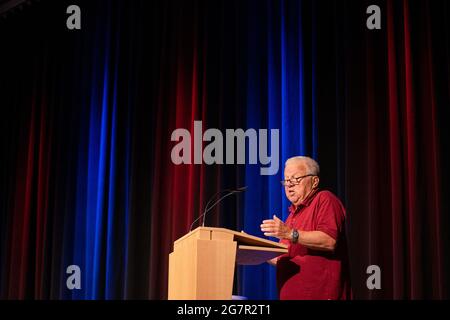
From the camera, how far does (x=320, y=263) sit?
3.34 m

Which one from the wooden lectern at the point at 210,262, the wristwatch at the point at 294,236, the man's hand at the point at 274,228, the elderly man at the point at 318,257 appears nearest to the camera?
the wooden lectern at the point at 210,262

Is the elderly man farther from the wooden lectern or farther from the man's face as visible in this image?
the wooden lectern

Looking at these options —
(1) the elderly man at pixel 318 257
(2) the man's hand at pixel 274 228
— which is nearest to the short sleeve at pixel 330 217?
(1) the elderly man at pixel 318 257

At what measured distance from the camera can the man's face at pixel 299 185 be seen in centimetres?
365

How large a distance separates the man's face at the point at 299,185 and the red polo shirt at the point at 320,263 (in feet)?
0.47

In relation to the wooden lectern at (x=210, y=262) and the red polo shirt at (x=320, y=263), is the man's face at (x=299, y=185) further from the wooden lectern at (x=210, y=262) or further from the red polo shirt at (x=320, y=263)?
the wooden lectern at (x=210, y=262)

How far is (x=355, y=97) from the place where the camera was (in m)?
4.37

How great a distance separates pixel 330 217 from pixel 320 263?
258 millimetres

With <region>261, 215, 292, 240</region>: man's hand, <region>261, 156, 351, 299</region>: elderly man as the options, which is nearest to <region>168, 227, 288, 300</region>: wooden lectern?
<region>261, 215, 292, 240</region>: man's hand

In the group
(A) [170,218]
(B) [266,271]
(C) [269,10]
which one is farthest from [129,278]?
(C) [269,10]

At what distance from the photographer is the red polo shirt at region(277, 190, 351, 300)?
3.30 m
